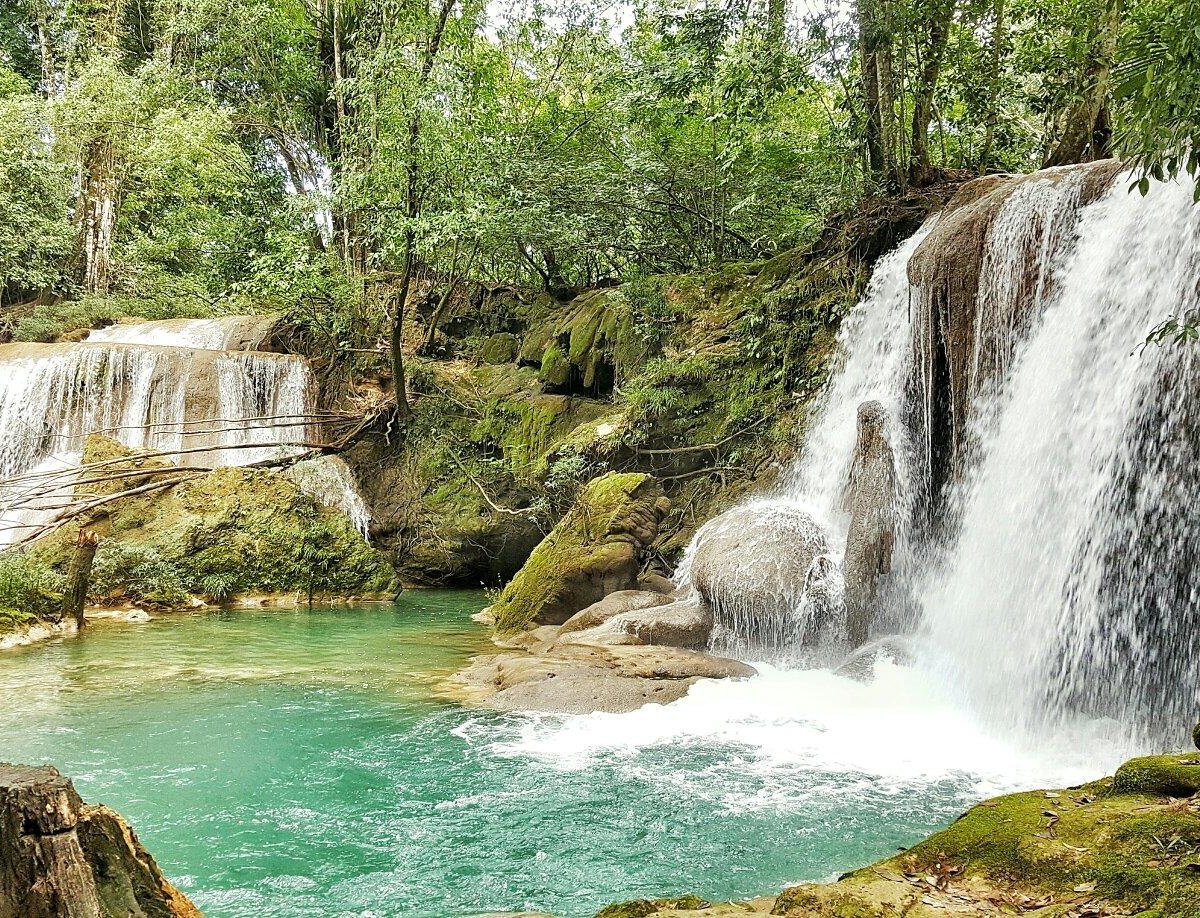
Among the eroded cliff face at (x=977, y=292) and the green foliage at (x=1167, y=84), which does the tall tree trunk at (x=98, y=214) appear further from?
the green foliage at (x=1167, y=84)

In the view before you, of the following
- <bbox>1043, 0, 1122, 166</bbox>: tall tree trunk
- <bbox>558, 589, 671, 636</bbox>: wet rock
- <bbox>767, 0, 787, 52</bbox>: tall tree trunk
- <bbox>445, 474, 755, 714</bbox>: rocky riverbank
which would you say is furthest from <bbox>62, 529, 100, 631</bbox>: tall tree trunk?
<bbox>1043, 0, 1122, 166</bbox>: tall tree trunk

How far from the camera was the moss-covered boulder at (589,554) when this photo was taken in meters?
11.9

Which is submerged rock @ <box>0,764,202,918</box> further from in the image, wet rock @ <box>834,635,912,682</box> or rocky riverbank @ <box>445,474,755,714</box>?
wet rock @ <box>834,635,912,682</box>

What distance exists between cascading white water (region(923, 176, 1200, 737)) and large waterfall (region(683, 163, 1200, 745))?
0.02 m

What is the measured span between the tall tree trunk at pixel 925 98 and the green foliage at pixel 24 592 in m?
14.3

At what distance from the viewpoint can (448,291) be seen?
1892cm

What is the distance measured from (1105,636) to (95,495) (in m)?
14.2

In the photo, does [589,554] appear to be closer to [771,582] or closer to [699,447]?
[699,447]

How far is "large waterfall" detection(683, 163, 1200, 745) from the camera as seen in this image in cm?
695

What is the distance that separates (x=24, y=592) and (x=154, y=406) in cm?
615

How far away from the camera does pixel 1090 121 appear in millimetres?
12555

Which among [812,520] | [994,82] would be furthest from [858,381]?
[994,82]

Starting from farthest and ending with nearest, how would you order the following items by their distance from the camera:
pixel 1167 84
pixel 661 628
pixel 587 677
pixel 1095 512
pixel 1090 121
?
A: pixel 1090 121 < pixel 661 628 < pixel 587 677 < pixel 1095 512 < pixel 1167 84

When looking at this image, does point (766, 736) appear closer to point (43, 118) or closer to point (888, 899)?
point (888, 899)
